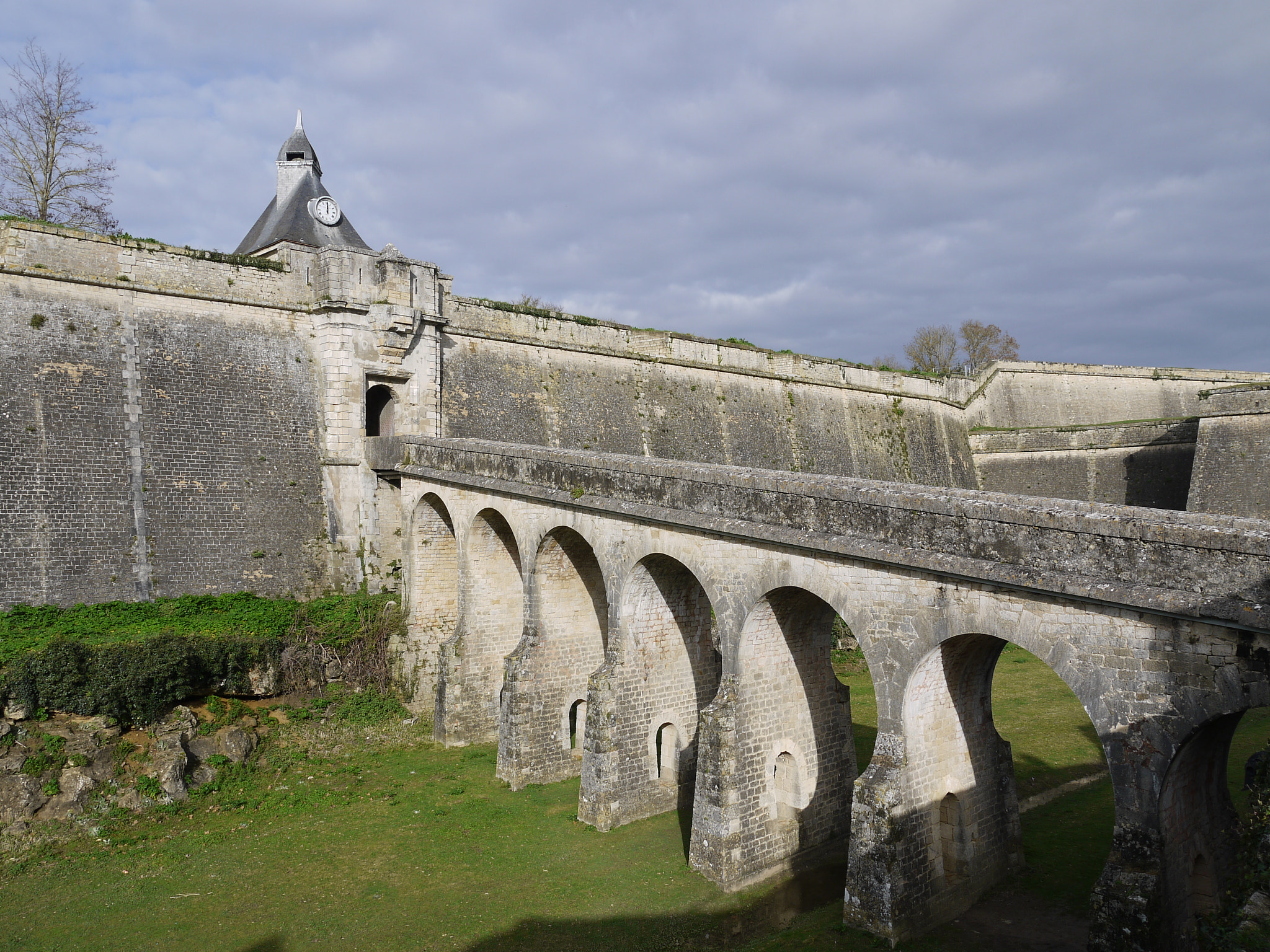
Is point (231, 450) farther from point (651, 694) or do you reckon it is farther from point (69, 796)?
point (651, 694)

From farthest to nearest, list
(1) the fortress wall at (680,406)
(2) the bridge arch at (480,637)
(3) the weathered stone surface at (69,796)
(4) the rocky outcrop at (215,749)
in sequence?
(1) the fortress wall at (680,406) → (2) the bridge arch at (480,637) → (4) the rocky outcrop at (215,749) → (3) the weathered stone surface at (69,796)

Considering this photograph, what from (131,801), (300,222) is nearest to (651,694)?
(131,801)

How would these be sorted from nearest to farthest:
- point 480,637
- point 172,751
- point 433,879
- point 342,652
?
point 433,879, point 172,751, point 480,637, point 342,652

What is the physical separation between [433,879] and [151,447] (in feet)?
35.8

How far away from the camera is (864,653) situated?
27.6 ft

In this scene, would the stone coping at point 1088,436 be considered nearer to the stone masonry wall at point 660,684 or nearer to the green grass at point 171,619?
the stone masonry wall at point 660,684

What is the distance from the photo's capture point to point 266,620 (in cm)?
1633

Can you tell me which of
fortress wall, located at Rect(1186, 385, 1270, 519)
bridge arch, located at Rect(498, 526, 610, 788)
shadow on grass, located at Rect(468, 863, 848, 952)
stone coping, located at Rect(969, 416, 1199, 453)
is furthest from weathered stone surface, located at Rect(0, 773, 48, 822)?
stone coping, located at Rect(969, 416, 1199, 453)

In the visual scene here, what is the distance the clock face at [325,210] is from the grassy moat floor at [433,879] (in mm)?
15521

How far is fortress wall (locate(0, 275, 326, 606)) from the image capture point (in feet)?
50.3

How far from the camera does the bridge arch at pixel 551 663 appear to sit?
14.1 metres

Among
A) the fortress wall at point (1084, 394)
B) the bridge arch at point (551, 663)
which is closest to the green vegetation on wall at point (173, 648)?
the bridge arch at point (551, 663)

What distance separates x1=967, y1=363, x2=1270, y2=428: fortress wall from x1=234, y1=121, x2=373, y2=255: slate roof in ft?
85.2

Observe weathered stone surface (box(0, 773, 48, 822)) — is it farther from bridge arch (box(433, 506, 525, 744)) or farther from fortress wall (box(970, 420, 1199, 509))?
fortress wall (box(970, 420, 1199, 509))
